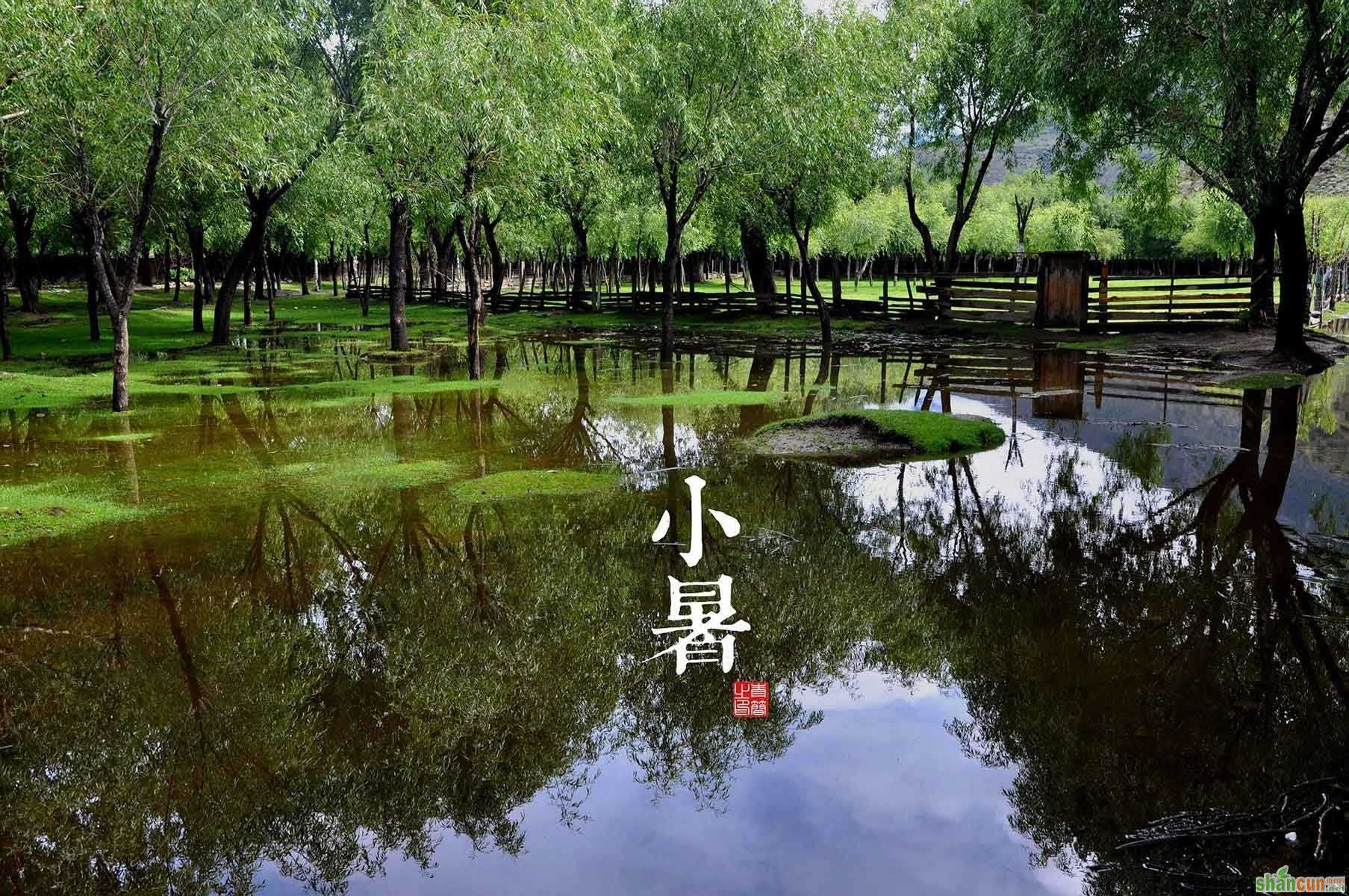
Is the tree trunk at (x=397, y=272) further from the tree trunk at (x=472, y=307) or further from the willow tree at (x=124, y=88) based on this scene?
the willow tree at (x=124, y=88)

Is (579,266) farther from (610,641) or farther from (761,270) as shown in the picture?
(610,641)

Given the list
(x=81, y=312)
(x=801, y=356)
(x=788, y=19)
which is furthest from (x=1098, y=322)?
(x=81, y=312)

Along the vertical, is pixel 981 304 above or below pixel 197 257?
below

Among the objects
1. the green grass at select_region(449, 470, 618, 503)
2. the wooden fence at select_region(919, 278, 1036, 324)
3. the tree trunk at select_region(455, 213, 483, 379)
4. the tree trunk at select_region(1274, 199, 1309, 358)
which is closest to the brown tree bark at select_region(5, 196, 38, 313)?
the tree trunk at select_region(455, 213, 483, 379)

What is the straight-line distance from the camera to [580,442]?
13867mm

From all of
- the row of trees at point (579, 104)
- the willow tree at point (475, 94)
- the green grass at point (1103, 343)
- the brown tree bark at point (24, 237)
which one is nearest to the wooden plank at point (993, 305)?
the green grass at point (1103, 343)

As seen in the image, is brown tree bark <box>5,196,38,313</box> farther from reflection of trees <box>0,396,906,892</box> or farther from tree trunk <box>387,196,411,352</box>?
reflection of trees <box>0,396,906,892</box>

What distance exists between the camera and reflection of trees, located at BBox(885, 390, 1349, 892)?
4.45m

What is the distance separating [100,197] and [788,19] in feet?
51.1

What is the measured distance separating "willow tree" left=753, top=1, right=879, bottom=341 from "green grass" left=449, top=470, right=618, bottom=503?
1302cm

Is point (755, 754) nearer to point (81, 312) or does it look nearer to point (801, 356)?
point (801, 356)

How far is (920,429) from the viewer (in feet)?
43.5

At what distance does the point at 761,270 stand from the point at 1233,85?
1012 inches

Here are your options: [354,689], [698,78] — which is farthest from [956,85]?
[354,689]
